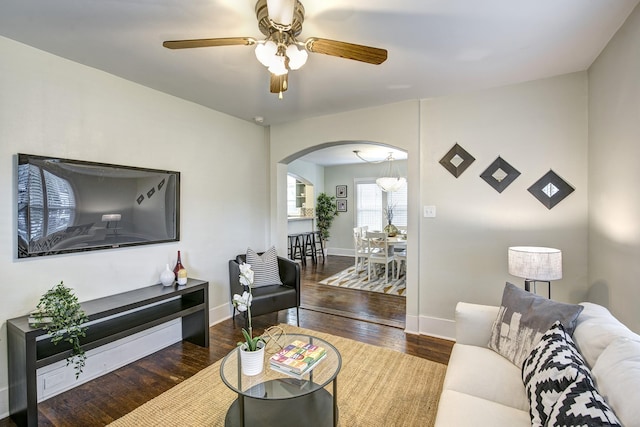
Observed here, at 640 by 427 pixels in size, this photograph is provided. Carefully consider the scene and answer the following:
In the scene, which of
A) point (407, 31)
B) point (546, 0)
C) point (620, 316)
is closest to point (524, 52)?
point (546, 0)

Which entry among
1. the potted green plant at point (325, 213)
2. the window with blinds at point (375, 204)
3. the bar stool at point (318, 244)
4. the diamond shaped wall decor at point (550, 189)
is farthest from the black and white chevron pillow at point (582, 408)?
the potted green plant at point (325, 213)

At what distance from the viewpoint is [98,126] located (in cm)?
246

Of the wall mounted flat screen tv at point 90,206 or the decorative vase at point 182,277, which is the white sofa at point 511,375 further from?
the wall mounted flat screen tv at point 90,206

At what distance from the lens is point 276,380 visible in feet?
5.77

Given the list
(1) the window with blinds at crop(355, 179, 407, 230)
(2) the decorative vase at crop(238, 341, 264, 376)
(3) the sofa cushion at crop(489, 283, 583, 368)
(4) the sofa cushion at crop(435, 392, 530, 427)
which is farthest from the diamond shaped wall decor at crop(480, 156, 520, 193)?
(1) the window with blinds at crop(355, 179, 407, 230)

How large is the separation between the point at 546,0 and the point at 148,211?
3343 millimetres

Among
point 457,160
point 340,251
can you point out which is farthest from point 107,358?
point 340,251

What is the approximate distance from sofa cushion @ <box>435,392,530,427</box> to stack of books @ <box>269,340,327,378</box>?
0.74 m

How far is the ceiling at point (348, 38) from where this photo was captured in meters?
1.68

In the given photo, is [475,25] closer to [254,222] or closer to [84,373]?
[254,222]

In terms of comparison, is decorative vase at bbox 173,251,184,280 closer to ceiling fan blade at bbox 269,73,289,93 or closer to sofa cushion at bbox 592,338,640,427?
ceiling fan blade at bbox 269,73,289,93

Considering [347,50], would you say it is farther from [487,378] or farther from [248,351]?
→ [487,378]

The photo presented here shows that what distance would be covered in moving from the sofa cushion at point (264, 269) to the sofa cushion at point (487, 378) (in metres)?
2.24

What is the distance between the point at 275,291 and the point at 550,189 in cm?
293
